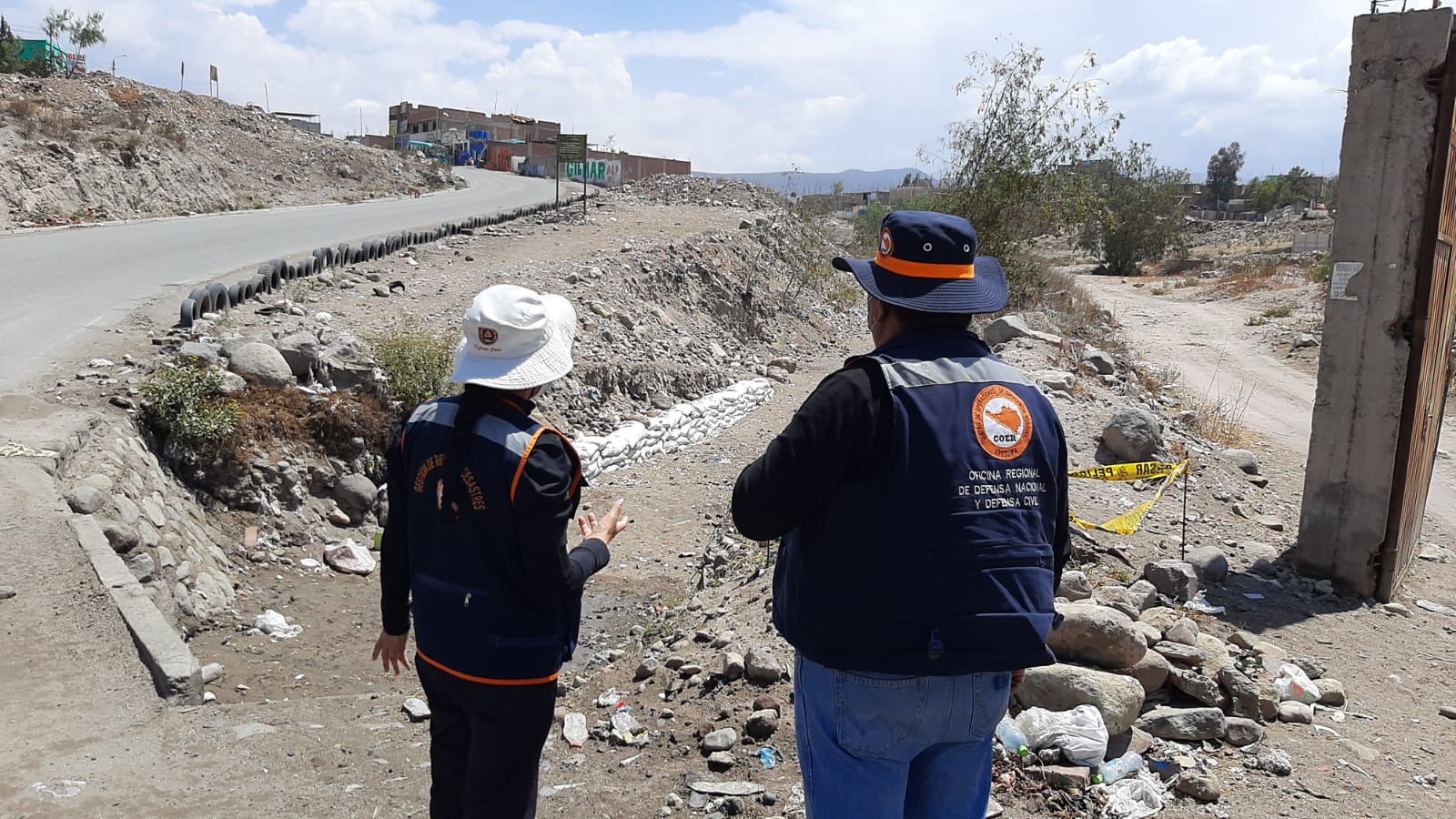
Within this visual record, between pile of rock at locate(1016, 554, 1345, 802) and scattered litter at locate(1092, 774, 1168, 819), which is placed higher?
pile of rock at locate(1016, 554, 1345, 802)

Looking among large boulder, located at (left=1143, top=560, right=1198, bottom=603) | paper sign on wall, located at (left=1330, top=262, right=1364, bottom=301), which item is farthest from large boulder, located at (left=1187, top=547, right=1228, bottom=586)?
paper sign on wall, located at (left=1330, top=262, right=1364, bottom=301)

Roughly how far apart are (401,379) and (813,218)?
2172 centimetres

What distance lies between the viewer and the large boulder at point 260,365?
8039mm

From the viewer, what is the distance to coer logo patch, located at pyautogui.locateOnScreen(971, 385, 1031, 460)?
6.57ft

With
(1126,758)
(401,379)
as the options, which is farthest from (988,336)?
(1126,758)

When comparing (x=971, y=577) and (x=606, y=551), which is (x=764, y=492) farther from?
(x=606, y=551)

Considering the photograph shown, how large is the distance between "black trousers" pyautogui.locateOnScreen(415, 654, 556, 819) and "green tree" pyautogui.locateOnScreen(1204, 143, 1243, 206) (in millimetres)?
90795

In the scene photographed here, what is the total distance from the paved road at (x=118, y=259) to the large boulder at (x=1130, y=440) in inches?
328

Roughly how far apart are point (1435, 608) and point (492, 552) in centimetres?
585

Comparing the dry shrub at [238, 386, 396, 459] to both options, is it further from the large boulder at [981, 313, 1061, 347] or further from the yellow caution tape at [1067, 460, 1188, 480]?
the large boulder at [981, 313, 1061, 347]

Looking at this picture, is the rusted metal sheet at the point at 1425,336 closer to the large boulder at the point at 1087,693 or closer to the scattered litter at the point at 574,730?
the large boulder at the point at 1087,693

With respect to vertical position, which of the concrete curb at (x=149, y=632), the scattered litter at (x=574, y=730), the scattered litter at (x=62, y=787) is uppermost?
the concrete curb at (x=149, y=632)

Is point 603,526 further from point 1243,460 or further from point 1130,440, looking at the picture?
point 1243,460

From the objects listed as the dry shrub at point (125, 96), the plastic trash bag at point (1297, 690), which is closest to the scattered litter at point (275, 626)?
the plastic trash bag at point (1297, 690)
